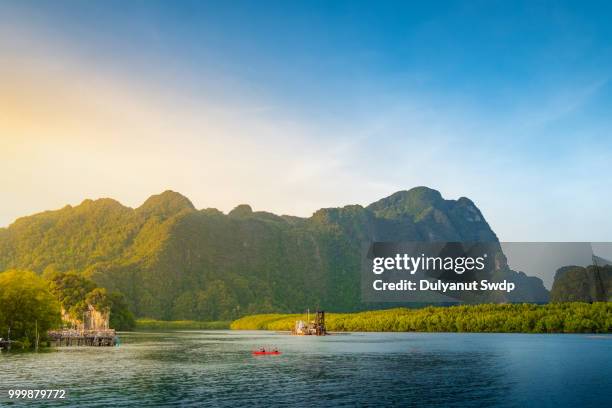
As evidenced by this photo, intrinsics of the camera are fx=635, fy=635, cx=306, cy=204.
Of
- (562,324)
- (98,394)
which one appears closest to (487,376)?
(98,394)

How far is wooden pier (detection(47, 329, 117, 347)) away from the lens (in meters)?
136

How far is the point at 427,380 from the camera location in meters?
65.6

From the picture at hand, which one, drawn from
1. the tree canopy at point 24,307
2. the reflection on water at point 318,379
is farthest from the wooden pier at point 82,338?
the reflection on water at point 318,379

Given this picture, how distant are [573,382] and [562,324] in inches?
5184

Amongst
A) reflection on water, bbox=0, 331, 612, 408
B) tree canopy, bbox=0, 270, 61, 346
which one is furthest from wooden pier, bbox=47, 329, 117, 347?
reflection on water, bbox=0, 331, 612, 408

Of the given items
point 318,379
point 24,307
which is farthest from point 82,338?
point 318,379

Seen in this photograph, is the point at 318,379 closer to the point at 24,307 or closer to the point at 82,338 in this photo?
the point at 24,307

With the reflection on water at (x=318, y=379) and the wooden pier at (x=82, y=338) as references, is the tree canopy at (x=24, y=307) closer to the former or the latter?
the reflection on water at (x=318, y=379)

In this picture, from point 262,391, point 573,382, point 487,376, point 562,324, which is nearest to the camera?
point 262,391

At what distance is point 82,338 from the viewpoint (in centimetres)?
14375

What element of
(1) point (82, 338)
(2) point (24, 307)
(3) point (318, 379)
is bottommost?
(1) point (82, 338)

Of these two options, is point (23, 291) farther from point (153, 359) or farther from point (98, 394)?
point (98, 394)

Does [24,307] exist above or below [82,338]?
above

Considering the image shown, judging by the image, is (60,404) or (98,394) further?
(98,394)
